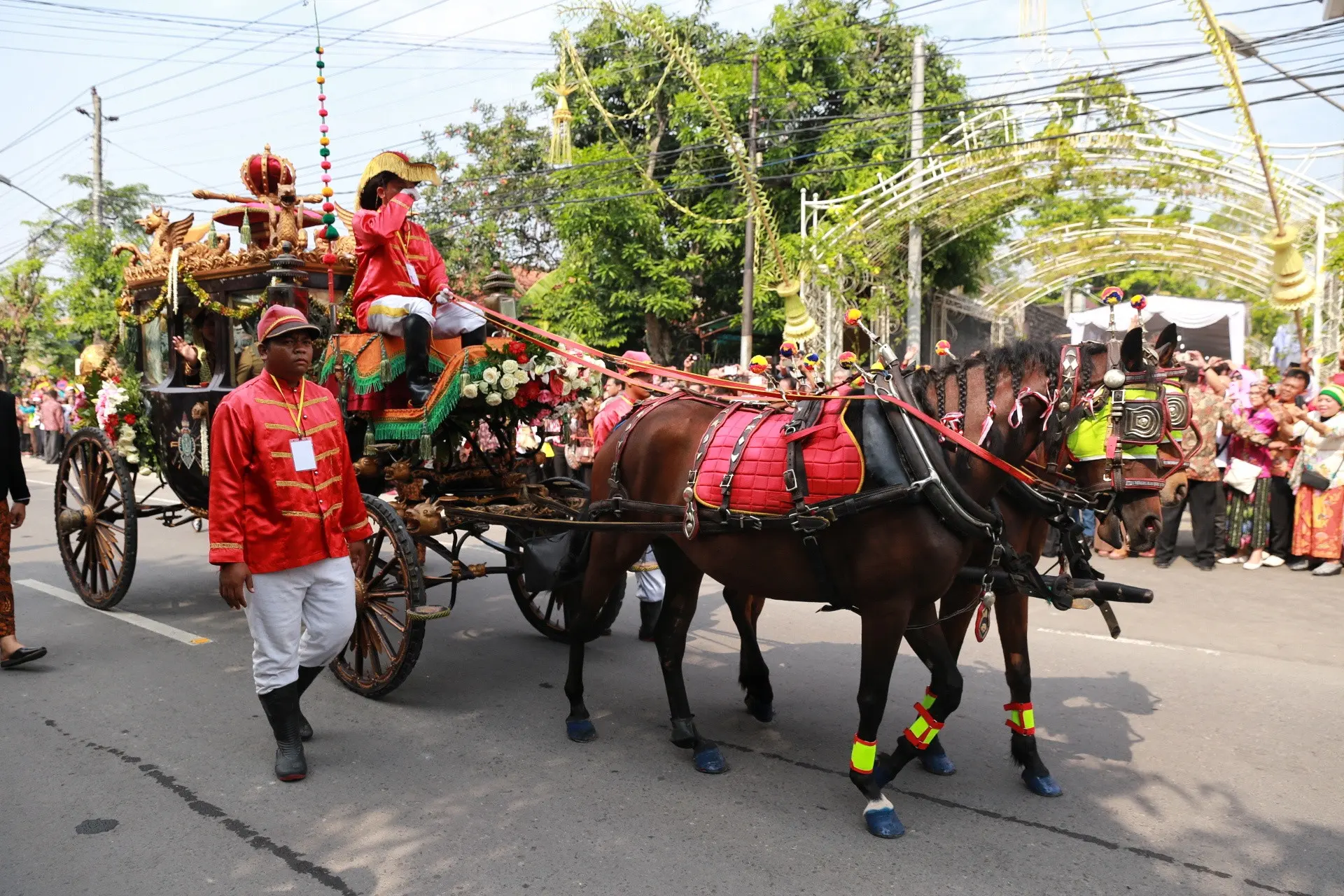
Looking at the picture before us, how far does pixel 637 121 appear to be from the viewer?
1961 centimetres

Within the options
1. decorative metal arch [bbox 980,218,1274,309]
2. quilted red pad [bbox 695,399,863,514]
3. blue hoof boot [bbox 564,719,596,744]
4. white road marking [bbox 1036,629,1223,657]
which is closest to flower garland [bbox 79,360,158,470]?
blue hoof boot [bbox 564,719,596,744]

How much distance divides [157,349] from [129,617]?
1.94 m

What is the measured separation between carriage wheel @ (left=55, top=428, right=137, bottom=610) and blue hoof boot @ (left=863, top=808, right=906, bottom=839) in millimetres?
5283

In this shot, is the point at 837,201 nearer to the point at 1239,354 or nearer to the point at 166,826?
the point at 1239,354

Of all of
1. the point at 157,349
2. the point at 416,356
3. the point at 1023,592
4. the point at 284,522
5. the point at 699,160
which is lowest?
the point at 1023,592

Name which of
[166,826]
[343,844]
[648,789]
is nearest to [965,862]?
[648,789]

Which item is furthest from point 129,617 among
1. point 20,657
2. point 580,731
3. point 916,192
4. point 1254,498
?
point 916,192

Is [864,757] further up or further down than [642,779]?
further up

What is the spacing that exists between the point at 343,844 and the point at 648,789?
1.22 meters

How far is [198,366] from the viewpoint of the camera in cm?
662

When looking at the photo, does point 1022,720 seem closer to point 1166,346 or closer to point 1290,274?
point 1166,346

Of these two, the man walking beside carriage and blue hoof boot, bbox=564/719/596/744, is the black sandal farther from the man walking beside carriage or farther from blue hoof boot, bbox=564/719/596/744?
blue hoof boot, bbox=564/719/596/744

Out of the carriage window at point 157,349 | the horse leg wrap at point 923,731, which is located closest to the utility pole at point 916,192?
the carriage window at point 157,349

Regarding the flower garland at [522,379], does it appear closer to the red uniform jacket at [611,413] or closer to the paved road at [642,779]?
the red uniform jacket at [611,413]
